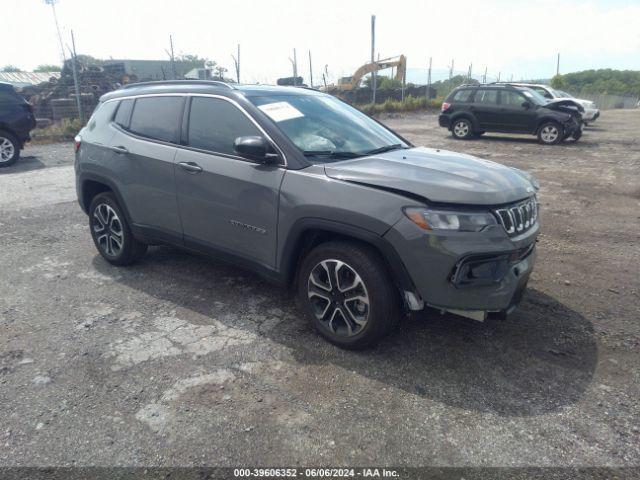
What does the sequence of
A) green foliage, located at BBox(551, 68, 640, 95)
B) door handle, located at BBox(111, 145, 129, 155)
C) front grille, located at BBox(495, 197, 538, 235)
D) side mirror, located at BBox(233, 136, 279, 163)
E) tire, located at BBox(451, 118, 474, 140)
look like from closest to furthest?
1. front grille, located at BBox(495, 197, 538, 235)
2. side mirror, located at BBox(233, 136, 279, 163)
3. door handle, located at BBox(111, 145, 129, 155)
4. tire, located at BBox(451, 118, 474, 140)
5. green foliage, located at BBox(551, 68, 640, 95)

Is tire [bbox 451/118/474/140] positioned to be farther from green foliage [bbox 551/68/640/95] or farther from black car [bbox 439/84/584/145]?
green foliage [bbox 551/68/640/95]

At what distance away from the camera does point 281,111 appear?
11.8 feet

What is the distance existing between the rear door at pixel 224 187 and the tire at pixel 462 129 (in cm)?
1253

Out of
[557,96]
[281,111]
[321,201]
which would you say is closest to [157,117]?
[281,111]

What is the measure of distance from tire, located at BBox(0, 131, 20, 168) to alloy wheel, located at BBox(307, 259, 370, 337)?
32.8 ft

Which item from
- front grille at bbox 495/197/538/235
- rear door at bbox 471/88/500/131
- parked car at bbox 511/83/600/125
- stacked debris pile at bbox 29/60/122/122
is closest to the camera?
front grille at bbox 495/197/538/235

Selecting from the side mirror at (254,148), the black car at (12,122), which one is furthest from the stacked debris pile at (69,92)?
the side mirror at (254,148)

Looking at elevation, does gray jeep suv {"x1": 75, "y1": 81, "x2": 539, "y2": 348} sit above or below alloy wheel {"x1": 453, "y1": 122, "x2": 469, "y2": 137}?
→ above

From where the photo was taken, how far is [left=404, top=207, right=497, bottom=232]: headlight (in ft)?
9.02

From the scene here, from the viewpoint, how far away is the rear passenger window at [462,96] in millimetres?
14781

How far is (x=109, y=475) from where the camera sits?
224 centimetres

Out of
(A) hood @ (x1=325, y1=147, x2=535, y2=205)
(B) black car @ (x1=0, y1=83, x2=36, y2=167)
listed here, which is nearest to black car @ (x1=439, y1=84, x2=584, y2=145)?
(A) hood @ (x1=325, y1=147, x2=535, y2=205)

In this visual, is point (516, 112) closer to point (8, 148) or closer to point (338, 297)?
point (338, 297)

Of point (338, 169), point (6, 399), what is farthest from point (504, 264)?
point (6, 399)
